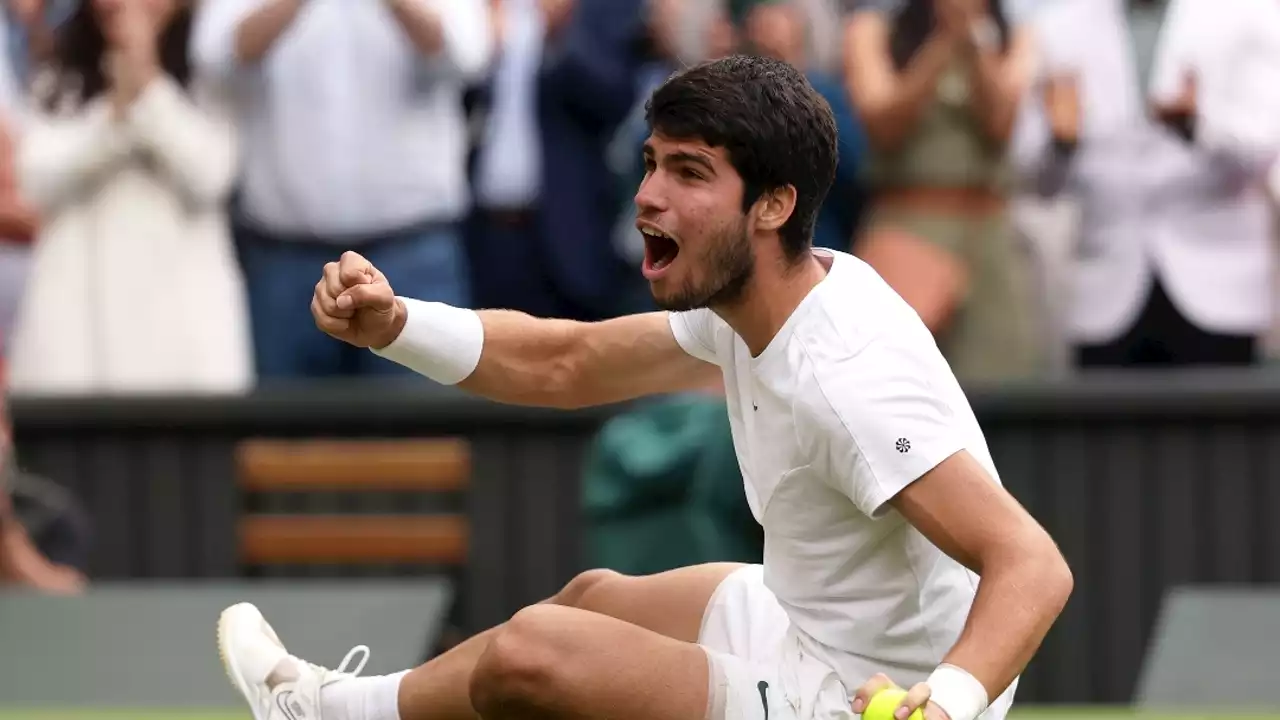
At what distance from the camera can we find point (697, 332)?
402cm

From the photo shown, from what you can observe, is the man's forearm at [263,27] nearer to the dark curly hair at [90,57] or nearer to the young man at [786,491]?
the dark curly hair at [90,57]

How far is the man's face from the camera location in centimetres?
358

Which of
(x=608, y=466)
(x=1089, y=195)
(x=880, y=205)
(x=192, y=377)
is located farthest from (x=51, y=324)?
(x=1089, y=195)

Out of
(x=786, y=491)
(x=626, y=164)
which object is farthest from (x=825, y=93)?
(x=786, y=491)

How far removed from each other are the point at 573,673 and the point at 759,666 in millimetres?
334

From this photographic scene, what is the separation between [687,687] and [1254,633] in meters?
3.15

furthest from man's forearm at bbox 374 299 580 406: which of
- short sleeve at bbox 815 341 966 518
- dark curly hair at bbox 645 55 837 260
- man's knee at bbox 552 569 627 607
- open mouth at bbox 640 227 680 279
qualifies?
short sleeve at bbox 815 341 966 518

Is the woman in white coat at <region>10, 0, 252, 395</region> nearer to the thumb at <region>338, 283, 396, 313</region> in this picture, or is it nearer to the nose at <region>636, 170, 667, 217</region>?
Answer: the thumb at <region>338, 283, 396, 313</region>

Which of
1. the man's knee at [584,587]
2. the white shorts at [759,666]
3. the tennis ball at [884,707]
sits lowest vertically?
the white shorts at [759,666]

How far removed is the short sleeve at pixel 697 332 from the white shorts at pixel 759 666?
38cm

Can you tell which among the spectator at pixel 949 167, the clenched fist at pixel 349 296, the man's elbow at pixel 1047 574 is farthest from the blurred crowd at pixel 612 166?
the man's elbow at pixel 1047 574

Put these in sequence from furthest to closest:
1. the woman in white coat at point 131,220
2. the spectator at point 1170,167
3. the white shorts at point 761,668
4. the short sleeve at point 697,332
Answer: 1. the woman in white coat at point 131,220
2. the spectator at point 1170,167
3. the short sleeve at point 697,332
4. the white shorts at point 761,668

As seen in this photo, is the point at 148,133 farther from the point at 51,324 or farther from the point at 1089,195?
the point at 1089,195

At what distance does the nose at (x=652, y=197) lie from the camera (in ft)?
11.8
